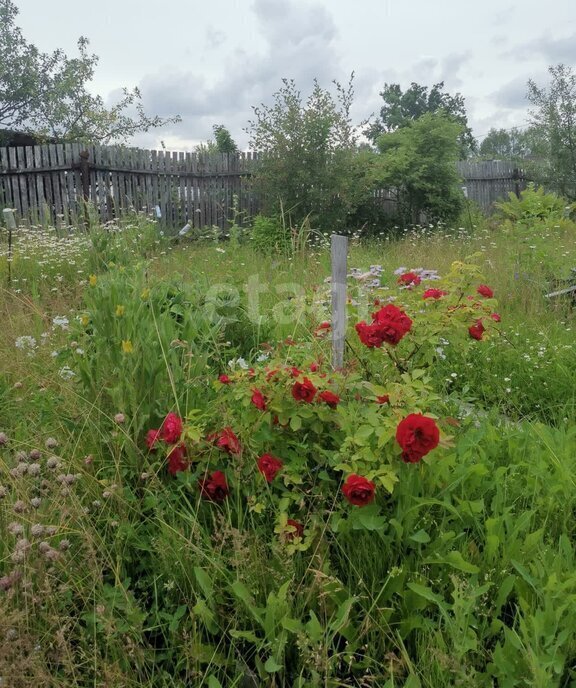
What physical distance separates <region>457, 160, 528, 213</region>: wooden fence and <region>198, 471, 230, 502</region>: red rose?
15288mm

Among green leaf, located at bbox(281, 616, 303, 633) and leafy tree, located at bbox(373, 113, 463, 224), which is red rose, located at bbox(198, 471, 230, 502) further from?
leafy tree, located at bbox(373, 113, 463, 224)

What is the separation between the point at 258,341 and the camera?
3523 mm

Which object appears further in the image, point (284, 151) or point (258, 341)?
point (284, 151)

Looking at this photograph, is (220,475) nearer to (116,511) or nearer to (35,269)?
(116,511)

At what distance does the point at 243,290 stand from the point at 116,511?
2.10 meters

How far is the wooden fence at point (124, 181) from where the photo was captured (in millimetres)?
10719

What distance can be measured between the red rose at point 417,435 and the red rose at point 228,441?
0.52 metres

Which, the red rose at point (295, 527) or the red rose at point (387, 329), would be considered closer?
the red rose at point (295, 527)

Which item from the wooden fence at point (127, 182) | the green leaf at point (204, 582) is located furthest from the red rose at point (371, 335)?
the wooden fence at point (127, 182)

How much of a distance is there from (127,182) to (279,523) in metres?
10.6

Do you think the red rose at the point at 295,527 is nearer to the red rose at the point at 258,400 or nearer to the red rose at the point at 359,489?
the red rose at the point at 359,489

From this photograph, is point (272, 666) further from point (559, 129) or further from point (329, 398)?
point (559, 129)

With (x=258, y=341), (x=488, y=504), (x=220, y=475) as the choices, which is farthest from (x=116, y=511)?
(x=258, y=341)

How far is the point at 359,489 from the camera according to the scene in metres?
1.60
